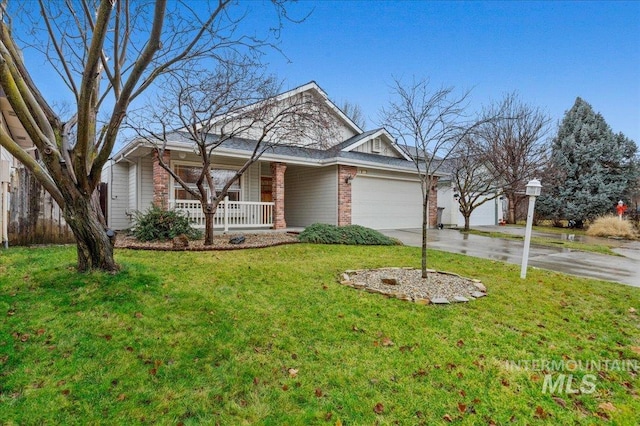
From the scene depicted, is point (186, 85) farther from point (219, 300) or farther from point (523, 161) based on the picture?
point (523, 161)

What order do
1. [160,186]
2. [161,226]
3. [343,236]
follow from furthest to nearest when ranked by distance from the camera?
[160,186], [343,236], [161,226]

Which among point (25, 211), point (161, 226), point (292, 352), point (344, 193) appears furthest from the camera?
point (344, 193)

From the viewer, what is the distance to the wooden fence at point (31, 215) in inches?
285

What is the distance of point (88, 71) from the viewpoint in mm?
3584

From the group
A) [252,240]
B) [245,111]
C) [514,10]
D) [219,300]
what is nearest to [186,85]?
[245,111]

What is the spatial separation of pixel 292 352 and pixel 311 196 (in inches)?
466

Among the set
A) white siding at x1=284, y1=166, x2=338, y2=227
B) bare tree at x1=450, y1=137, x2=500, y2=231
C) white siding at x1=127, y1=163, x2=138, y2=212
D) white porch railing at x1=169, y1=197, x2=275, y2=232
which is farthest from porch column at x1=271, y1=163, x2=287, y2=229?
A: bare tree at x1=450, y1=137, x2=500, y2=231

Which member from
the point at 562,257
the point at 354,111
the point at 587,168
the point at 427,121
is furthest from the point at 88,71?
the point at 354,111

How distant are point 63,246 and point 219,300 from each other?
5492 millimetres

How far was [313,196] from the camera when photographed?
48.4 feet

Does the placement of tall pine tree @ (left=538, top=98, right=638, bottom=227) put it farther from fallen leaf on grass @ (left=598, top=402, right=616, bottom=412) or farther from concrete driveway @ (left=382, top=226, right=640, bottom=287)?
fallen leaf on grass @ (left=598, top=402, right=616, bottom=412)

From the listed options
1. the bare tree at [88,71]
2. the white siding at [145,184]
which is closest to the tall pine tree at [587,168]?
the bare tree at [88,71]

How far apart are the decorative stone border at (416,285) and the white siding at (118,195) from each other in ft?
36.5

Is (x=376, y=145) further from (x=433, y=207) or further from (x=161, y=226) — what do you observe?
(x=161, y=226)
